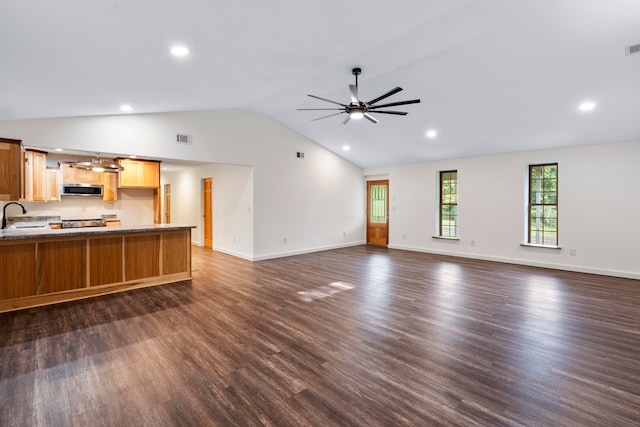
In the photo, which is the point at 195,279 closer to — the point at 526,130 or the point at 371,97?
the point at 371,97

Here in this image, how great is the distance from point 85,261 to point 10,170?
152cm

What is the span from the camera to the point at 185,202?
9828 millimetres

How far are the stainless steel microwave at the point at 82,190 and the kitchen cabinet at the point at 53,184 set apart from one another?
11 cm

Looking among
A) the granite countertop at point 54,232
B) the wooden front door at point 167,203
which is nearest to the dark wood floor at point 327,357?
the granite countertop at point 54,232

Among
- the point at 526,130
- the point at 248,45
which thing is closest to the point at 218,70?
the point at 248,45

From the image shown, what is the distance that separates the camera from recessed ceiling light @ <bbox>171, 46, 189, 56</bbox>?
2660 mm

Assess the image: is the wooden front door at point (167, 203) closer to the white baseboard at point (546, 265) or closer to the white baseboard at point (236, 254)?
the white baseboard at point (236, 254)

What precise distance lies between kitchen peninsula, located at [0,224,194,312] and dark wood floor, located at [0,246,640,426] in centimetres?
30

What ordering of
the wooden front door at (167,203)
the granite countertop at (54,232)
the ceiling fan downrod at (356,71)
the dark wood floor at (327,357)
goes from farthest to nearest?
1. the wooden front door at (167,203)
2. the ceiling fan downrod at (356,71)
3. the granite countertop at (54,232)
4. the dark wood floor at (327,357)

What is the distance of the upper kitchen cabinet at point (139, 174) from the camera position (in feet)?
20.8

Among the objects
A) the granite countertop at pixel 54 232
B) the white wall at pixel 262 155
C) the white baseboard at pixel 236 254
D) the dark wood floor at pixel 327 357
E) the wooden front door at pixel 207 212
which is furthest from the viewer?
the wooden front door at pixel 207 212

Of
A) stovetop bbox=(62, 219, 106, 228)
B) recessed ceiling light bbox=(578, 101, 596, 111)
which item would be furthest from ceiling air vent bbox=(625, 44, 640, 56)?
stovetop bbox=(62, 219, 106, 228)

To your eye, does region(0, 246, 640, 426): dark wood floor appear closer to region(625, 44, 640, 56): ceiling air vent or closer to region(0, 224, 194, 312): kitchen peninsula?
region(0, 224, 194, 312): kitchen peninsula

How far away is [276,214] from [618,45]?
627 cm
